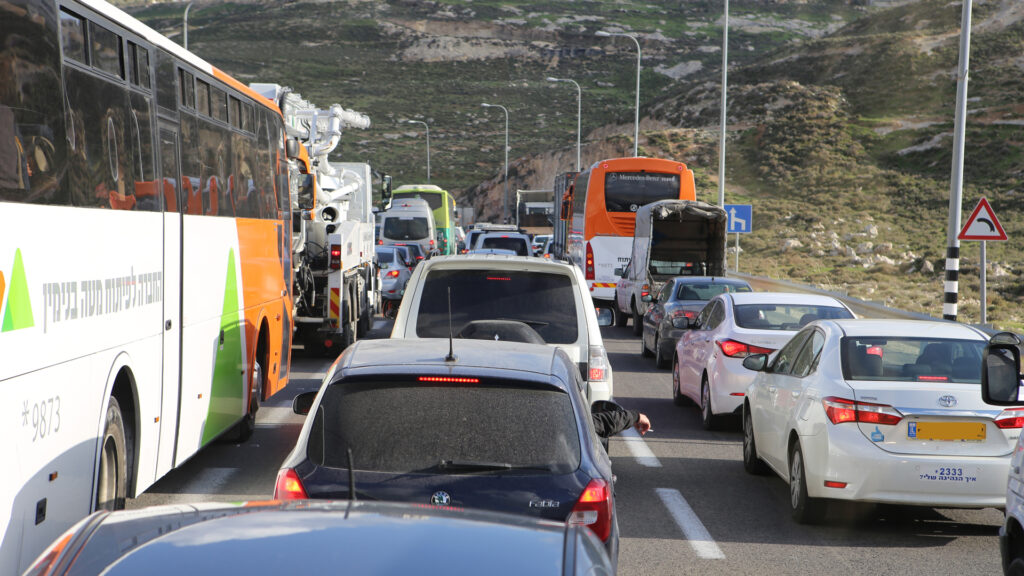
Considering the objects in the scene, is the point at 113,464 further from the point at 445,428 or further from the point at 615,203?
the point at 615,203

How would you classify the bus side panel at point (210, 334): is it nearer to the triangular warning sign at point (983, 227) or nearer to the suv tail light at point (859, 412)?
the suv tail light at point (859, 412)

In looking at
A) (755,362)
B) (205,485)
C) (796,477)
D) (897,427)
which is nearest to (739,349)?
(755,362)

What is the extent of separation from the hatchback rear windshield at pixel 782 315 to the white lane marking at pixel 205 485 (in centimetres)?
559

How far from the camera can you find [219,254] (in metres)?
9.91

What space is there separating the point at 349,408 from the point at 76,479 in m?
2.03

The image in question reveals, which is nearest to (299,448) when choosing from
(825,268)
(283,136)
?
(283,136)

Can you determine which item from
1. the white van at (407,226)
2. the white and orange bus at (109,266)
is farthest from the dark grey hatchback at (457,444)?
the white van at (407,226)

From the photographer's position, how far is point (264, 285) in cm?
1195

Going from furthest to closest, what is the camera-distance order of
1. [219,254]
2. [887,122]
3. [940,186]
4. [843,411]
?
[887,122], [940,186], [219,254], [843,411]

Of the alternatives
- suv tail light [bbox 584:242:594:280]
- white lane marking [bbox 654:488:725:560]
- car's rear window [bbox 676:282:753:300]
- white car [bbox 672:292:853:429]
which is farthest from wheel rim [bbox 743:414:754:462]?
suv tail light [bbox 584:242:594:280]

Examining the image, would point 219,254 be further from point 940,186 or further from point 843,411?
point 940,186

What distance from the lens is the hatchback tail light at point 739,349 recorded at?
476 inches

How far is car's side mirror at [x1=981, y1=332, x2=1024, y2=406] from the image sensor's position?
4.87 m

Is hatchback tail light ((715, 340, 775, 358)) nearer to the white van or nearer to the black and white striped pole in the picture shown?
the black and white striped pole
